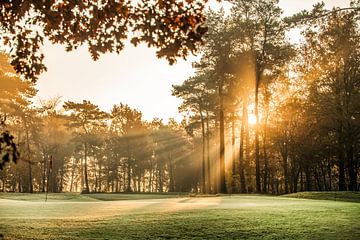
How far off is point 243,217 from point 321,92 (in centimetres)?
3359

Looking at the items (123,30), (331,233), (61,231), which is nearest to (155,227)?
(61,231)

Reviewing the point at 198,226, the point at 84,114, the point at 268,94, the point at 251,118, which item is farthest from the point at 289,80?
the point at 198,226

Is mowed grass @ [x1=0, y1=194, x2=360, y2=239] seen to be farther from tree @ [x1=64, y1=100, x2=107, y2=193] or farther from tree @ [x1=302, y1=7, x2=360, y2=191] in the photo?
tree @ [x1=64, y1=100, x2=107, y2=193]

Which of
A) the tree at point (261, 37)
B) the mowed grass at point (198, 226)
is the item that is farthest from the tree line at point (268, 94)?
the mowed grass at point (198, 226)

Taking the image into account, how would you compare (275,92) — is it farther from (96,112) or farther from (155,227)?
(155,227)

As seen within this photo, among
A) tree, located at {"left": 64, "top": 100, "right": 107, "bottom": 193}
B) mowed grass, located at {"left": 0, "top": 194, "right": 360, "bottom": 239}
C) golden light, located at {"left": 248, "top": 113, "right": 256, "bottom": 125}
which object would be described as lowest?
mowed grass, located at {"left": 0, "top": 194, "right": 360, "bottom": 239}

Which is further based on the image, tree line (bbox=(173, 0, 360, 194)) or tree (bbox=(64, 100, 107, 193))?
tree (bbox=(64, 100, 107, 193))

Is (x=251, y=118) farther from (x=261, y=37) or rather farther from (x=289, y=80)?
(x=261, y=37)

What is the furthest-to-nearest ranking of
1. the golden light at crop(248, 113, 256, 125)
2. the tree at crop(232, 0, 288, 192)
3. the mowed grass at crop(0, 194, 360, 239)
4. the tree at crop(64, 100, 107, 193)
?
the tree at crop(64, 100, 107, 193), the golden light at crop(248, 113, 256, 125), the tree at crop(232, 0, 288, 192), the mowed grass at crop(0, 194, 360, 239)

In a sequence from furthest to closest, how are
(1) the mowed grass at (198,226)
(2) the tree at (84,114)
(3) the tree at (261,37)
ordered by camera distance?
(2) the tree at (84,114) → (3) the tree at (261,37) → (1) the mowed grass at (198,226)

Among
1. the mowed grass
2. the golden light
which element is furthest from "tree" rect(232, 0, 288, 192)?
the mowed grass

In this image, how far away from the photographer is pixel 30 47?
6.90 m

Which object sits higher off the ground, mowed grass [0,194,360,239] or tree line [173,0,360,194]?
tree line [173,0,360,194]

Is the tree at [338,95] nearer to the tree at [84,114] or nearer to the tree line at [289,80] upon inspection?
the tree line at [289,80]
